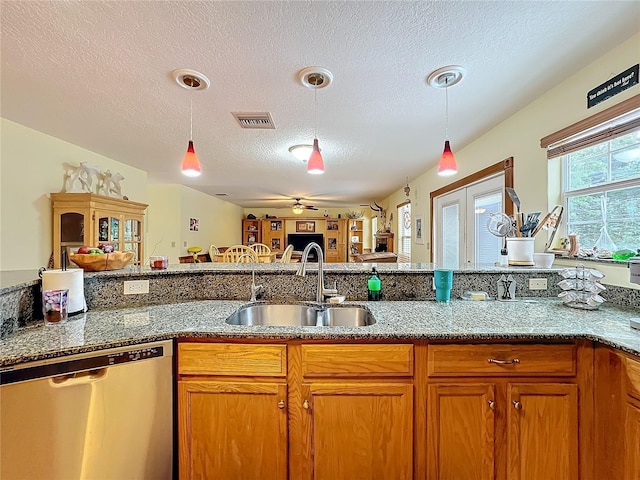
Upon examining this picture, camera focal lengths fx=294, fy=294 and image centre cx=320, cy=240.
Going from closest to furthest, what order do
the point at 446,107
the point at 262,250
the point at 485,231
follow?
1. the point at 446,107
2. the point at 485,231
3. the point at 262,250

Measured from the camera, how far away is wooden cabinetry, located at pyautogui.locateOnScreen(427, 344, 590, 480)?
121cm

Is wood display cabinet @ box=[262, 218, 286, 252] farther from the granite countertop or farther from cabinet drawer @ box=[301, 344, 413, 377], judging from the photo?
cabinet drawer @ box=[301, 344, 413, 377]

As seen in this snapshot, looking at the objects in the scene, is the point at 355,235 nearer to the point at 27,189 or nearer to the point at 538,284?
the point at 538,284

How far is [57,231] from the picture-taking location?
10.0 ft

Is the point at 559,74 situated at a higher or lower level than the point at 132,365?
higher

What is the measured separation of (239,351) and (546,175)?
7.69ft

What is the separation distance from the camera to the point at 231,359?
1.24 m

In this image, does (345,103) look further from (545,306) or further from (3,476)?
(3,476)

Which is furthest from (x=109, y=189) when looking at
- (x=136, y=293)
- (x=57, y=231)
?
(x=136, y=293)

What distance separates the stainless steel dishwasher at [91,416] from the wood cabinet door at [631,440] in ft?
5.76

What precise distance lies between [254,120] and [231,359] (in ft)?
6.55

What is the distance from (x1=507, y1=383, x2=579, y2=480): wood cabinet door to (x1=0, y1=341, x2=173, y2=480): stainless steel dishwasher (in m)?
1.42

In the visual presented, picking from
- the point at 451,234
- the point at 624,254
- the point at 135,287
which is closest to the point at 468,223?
the point at 451,234

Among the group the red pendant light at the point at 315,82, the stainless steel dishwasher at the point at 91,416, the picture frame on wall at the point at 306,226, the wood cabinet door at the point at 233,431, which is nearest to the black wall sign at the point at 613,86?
the red pendant light at the point at 315,82
